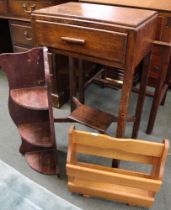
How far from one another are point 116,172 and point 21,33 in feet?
4.06

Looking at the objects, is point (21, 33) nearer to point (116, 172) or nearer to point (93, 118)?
point (93, 118)

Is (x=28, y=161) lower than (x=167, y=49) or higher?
lower

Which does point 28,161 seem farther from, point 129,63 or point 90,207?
point 129,63

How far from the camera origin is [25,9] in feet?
5.16

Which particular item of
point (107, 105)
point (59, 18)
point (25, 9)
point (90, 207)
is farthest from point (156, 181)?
point (25, 9)

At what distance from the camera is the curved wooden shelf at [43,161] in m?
1.19

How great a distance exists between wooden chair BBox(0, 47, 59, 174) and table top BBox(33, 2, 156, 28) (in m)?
0.17

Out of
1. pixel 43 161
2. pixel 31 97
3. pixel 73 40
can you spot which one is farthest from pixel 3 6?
pixel 43 161

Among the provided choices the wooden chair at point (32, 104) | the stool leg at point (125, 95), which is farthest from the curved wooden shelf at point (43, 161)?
the stool leg at point (125, 95)

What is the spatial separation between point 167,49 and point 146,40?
0.24 meters

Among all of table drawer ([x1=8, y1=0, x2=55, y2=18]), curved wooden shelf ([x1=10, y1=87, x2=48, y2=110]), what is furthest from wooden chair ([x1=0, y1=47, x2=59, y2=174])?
table drawer ([x1=8, y1=0, x2=55, y2=18])

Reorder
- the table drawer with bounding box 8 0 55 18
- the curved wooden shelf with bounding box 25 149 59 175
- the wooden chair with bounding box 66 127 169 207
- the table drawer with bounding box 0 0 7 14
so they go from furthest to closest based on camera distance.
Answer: the table drawer with bounding box 0 0 7 14 < the table drawer with bounding box 8 0 55 18 < the curved wooden shelf with bounding box 25 149 59 175 < the wooden chair with bounding box 66 127 169 207

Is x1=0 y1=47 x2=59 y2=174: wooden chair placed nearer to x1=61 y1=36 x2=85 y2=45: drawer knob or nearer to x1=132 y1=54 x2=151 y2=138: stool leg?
x1=61 y1=36 x2=85 y2=45: drawer knob

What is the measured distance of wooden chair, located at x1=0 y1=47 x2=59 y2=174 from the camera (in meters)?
1.02
